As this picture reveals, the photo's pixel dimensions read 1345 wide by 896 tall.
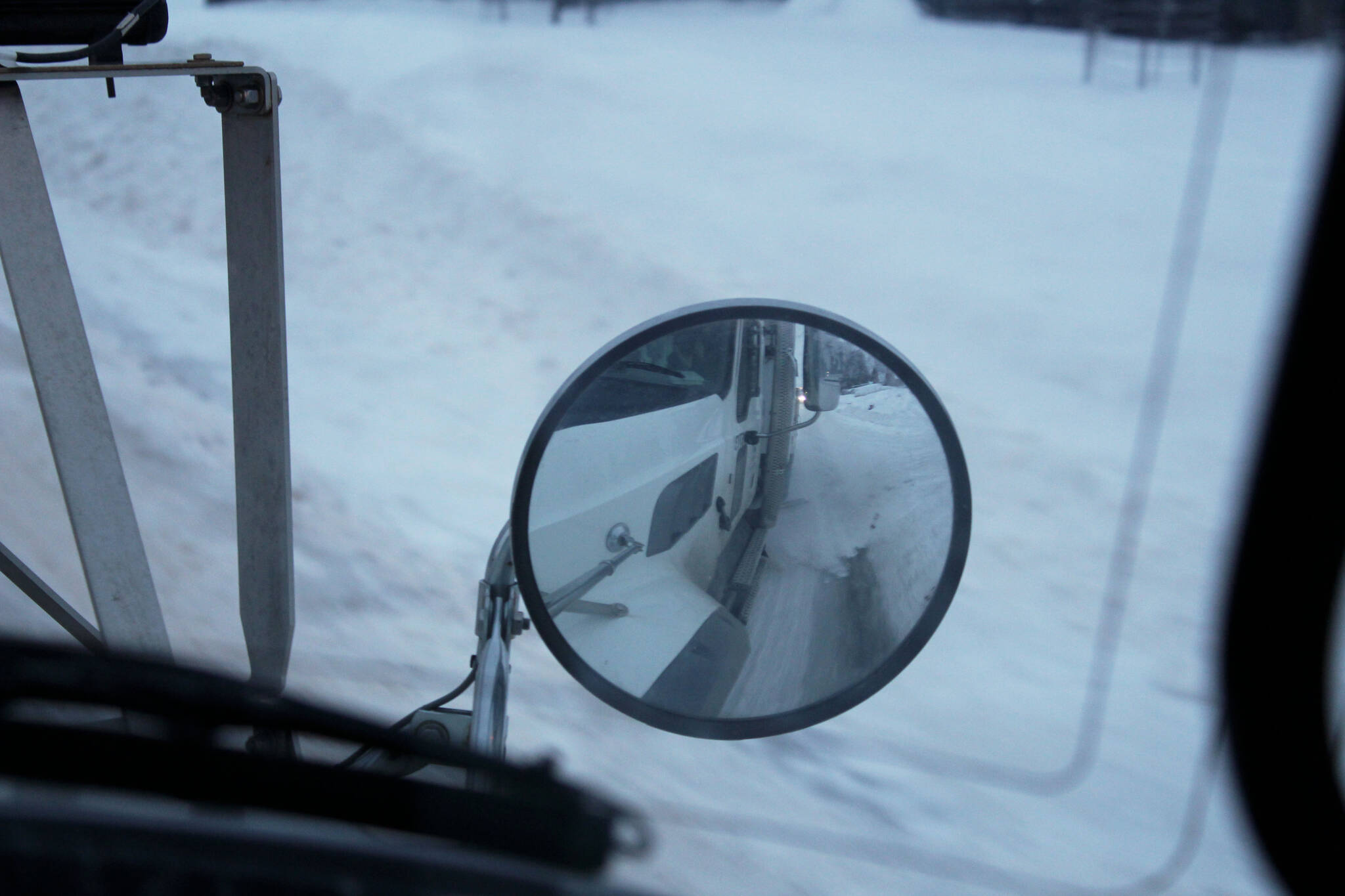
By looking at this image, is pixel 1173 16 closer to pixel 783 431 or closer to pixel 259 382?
pixel 783 431

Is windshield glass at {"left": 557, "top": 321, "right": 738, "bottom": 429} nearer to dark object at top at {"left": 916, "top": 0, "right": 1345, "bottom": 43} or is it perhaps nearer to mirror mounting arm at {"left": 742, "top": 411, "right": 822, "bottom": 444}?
mirror mounting arm at {"left": 742, "top": 411, "right": 822, "bottom": 444}

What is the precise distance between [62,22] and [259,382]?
2.06ft

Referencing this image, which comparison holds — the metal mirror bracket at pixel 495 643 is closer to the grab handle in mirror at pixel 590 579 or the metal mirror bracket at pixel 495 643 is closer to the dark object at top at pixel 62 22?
the grab handle in mirror at pixel 590 579

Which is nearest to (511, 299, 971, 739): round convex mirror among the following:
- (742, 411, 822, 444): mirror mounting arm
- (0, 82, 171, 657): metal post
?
(742, 411, 822, 444): mirror mounting arm

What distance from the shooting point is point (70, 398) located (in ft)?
6.57

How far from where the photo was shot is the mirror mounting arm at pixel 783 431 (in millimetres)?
1581

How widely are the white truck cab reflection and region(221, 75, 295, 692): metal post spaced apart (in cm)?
62

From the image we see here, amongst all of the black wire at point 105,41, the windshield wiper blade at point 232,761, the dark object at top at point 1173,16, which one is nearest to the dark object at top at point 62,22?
the black wire at point 105,41

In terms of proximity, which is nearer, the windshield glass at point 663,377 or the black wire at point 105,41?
the windshield glass at point 663,377

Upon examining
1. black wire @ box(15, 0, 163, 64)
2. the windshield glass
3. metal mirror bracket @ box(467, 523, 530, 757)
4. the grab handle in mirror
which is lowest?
metal mirror bracket @ box(467, 523, 530, 757)

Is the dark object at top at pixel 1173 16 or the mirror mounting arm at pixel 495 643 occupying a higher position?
the dark object at top at pixel 1173 16

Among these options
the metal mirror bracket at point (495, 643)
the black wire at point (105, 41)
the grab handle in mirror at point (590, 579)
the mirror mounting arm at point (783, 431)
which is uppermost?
the black wire at point (105, 41)

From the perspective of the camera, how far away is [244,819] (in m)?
0.92

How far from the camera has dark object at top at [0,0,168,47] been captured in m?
1.73
